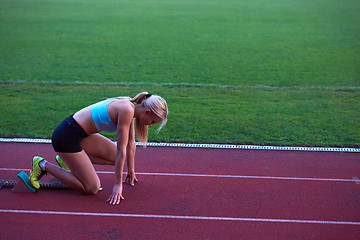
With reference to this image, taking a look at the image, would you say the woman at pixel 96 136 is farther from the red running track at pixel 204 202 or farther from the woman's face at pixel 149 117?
the red running track at pixel 204 202

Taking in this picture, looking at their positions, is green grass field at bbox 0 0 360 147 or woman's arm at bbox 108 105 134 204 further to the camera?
green grass field at bbox 0 0 360 147

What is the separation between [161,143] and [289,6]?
23.0 metres

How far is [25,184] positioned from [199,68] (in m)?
8.86

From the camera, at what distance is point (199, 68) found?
14008 mm

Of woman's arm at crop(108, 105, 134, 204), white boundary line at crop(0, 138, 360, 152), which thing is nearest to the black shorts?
woman's arm at crop(108, 105, 134, 204)

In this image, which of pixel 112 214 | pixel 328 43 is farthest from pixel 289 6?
pixel 112 214

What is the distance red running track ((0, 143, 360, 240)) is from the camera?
5074 mm

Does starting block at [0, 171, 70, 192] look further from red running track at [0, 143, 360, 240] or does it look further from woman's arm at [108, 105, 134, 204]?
woman's arm at [108, 105, 134, 204]

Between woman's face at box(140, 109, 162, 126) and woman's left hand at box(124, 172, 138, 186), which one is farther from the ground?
woman's face at box(140, 109, 162, 126)

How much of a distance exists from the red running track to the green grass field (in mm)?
1053

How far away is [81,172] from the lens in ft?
18.5

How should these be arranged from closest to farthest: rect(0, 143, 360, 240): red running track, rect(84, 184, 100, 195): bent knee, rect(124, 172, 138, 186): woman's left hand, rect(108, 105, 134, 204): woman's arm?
rect(0, 143, 360, 240): red running track → rect(108, 105, 134, 204): woman's arm → rect(84, 184, 100, 195): bent knee → rect(124, 172, 138, 186): woman's left hand

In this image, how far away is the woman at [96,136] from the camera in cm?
535

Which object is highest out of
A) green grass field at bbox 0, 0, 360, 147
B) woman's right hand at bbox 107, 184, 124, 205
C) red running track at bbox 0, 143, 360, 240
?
woman's right hand at bbox 107, 184, 124, 205
